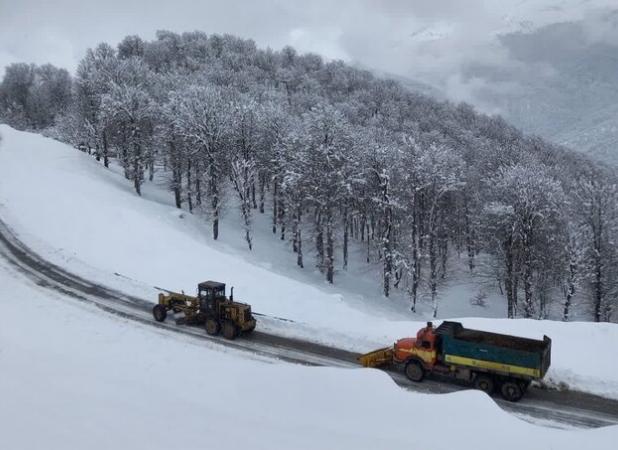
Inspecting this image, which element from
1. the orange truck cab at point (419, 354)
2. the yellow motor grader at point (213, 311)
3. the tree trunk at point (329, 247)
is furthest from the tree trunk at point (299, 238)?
the orange truck cab at point (419, 354)

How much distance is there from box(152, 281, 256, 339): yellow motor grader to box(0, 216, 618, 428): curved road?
1.37ft

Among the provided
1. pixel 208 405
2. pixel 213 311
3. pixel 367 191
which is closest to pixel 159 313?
pixel 213 311

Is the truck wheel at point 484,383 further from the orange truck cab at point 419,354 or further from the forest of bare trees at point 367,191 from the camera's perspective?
the forest of bare trees at point 367,191

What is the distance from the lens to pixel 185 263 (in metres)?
32.0

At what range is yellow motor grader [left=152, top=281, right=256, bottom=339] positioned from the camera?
22.2 meters

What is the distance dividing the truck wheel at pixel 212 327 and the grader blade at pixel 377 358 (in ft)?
21.6

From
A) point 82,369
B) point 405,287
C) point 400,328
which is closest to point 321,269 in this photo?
point 405,287

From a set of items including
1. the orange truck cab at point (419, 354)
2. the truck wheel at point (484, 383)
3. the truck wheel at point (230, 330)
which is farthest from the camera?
the truck wheel at point (230, 330)

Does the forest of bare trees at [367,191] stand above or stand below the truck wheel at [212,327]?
above

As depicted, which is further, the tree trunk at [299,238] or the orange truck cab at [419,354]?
the tree trunk at [299,238]

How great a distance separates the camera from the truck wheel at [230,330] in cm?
2177

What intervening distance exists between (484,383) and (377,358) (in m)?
4.00

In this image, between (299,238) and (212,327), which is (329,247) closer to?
(299,238)

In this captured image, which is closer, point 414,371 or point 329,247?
point 414,371
